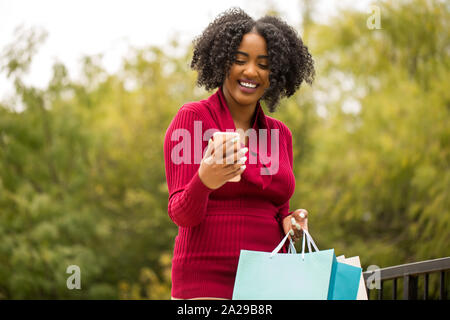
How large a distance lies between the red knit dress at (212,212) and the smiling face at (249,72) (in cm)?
12

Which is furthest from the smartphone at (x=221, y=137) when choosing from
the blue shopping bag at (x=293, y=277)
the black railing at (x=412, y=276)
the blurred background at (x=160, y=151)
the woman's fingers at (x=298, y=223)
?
the blurred background at (x=160, y=151)

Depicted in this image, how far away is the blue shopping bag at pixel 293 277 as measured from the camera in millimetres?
1388

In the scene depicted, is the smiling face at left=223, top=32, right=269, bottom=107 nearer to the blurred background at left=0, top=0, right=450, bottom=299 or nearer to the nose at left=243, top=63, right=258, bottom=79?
the nose at left=243, top=63, right=258, bottom=79

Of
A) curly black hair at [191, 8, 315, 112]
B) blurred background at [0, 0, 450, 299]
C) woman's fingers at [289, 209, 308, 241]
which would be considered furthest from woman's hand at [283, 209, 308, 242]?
blurred background at [0, 0, 450, 299]

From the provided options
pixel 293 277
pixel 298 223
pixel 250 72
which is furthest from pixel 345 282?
pixel 250 72

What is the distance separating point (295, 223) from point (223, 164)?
397 mm

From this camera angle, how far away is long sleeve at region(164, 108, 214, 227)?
1.37 meters

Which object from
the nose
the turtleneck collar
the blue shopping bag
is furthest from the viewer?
the nose

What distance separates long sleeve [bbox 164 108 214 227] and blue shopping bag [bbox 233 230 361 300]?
17cm

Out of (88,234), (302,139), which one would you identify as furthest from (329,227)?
(88,234)

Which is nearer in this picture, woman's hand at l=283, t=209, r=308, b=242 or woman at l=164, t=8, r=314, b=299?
woman at l=164, t=8, r=314, b=299

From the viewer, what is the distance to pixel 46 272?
401 inches

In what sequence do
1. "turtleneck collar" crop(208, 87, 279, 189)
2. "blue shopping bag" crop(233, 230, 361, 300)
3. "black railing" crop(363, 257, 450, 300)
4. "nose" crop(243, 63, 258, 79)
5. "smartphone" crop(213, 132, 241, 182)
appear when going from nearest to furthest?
1. "smartphone" crop(213, 132, 241, 182)
2. "blue shopping bag" crop(233, 230, 361, 300)
3. "turtleneck collar" crop(208, 87, 279, 189)
4. "nose" crop(243, 63, 258, 79)
5. "black railing" crop(363, 257, 450, 300)
